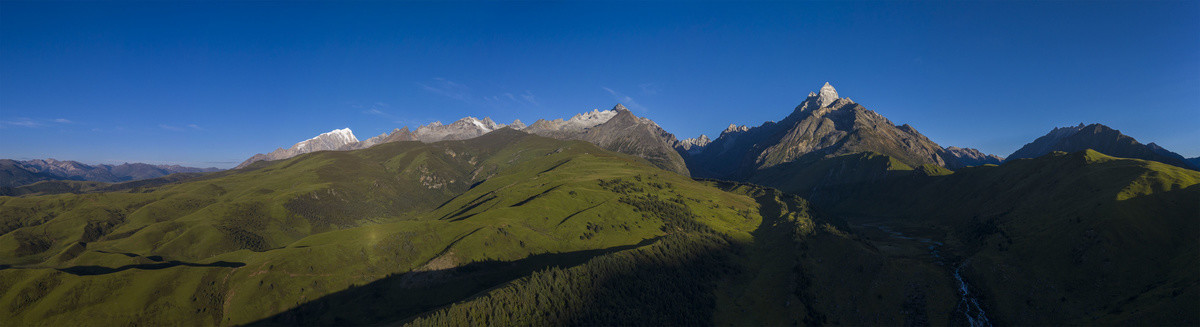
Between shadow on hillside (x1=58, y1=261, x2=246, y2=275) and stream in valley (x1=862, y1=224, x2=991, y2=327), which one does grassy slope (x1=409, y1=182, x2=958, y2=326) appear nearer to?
stream in valley (x1=862, y1=224, x2=991, y2=327)

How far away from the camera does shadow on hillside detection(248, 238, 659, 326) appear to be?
166m

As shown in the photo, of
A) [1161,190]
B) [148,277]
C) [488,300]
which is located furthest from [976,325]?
[148,277]

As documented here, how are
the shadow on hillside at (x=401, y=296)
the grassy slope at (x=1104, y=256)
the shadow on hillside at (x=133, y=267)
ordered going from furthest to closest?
the shadow on hillside at (x=401, y=296)
the shadow on hillside at (x=133, y=267)
the grassy slope at (x=1104, y=256)

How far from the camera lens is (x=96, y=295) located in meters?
143

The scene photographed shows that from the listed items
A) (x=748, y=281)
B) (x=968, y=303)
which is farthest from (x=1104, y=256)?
(x=748, y=281)

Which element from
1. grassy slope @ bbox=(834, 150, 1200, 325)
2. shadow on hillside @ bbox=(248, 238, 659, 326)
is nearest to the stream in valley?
grassy slope @ bbox=(834, 150, 1200, 325)

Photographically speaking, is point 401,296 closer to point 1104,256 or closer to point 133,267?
point 133,267

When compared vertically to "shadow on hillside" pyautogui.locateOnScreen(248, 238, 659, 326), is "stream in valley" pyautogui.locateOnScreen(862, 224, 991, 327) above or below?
above

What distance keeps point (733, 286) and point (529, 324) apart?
85.0 m

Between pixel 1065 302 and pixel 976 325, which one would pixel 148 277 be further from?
pixel 1065 302

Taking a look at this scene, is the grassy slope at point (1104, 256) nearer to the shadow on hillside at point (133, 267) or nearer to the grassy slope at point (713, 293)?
the grassy slope at point (713, 293)

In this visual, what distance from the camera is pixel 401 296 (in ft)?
596

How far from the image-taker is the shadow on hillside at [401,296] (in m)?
166

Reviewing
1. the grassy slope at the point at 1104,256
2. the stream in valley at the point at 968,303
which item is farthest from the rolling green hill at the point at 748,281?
the stream in valley at the point at 968,303
